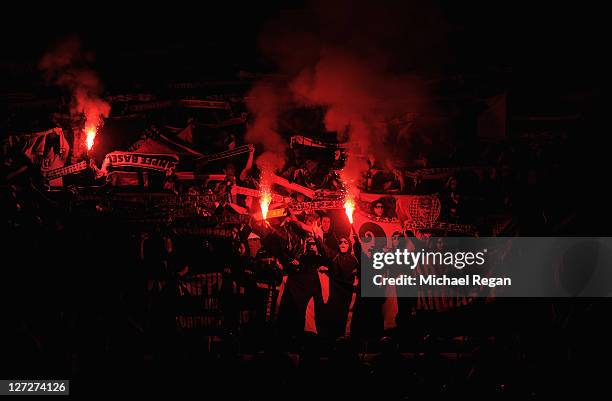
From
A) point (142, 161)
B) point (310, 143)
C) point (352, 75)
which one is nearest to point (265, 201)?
point (310, 143)

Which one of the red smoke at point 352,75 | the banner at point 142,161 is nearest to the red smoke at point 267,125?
the red smoke at point 352,75

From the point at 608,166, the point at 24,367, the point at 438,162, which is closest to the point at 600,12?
the point at 608,166

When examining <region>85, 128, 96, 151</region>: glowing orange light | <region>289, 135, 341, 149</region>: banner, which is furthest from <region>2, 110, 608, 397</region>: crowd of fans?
<region>85, 128, 96, 151</region>: glowing orange light

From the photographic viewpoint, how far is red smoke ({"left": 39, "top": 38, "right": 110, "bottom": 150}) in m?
4.74

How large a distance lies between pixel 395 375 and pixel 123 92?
15.1 ft

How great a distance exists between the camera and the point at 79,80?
476 cm

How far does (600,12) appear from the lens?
4477 mm

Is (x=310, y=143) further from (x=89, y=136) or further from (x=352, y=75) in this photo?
(x=89, y=136)

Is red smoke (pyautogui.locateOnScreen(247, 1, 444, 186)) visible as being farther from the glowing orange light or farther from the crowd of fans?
the glowing orange light

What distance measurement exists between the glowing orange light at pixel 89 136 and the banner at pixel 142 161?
0.83 feet

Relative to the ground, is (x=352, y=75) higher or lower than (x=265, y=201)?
higher

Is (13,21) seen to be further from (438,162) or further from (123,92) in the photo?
(438,162)

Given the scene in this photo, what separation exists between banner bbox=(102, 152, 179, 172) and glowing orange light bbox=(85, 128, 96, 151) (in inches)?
9.9

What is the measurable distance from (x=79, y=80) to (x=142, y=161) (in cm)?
126
